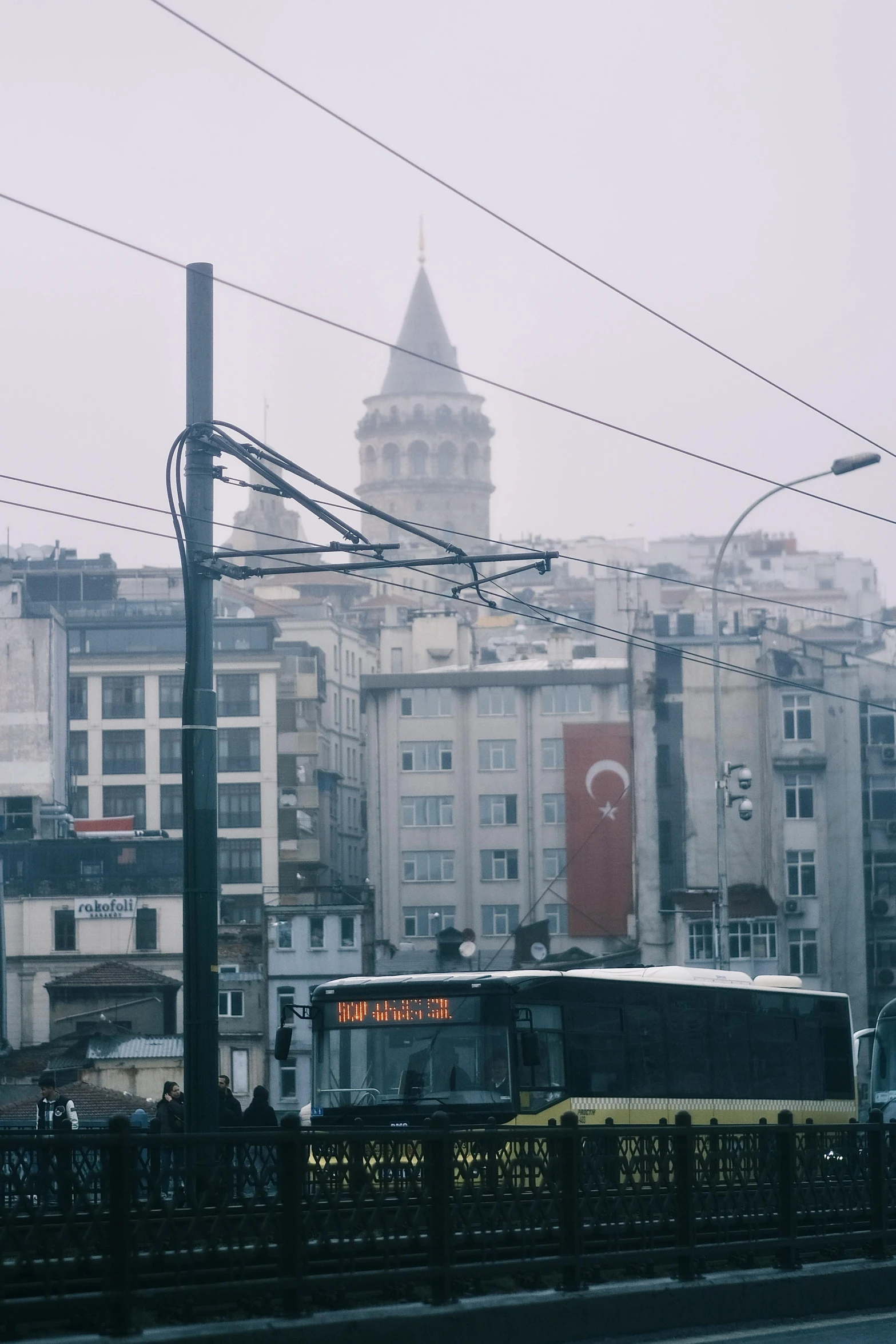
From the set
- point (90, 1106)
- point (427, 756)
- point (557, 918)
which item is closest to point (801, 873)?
point (557, 918)

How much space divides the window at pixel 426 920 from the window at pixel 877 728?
68.4 ft

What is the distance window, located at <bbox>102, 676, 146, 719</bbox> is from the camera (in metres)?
102

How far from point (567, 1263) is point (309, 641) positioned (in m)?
101

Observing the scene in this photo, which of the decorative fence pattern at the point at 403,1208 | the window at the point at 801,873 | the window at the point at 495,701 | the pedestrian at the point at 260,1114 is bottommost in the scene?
the pedestrian at the point at 260,1114

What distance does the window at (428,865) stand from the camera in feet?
318

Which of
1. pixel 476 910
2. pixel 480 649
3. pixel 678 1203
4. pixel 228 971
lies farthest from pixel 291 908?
pixel 678 1203

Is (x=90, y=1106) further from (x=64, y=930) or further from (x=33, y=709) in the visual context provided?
(x=33, y=709)

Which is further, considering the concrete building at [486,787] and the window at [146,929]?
the concrete building at [486,787]

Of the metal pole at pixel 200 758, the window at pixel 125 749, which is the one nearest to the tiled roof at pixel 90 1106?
the window at pixel 125 749

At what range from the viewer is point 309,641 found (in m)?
113

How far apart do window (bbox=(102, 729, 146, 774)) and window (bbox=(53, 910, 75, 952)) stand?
64.2 feet

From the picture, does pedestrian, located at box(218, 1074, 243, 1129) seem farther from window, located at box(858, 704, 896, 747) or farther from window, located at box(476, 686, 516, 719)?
window, located at box(476, 686, 516, 719)

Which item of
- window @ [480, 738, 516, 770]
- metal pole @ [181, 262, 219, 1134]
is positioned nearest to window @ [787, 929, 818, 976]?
window @ [480, 738, 516, 770]

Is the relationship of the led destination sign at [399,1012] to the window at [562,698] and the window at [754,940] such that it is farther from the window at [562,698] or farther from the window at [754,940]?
the window at [562,698]
